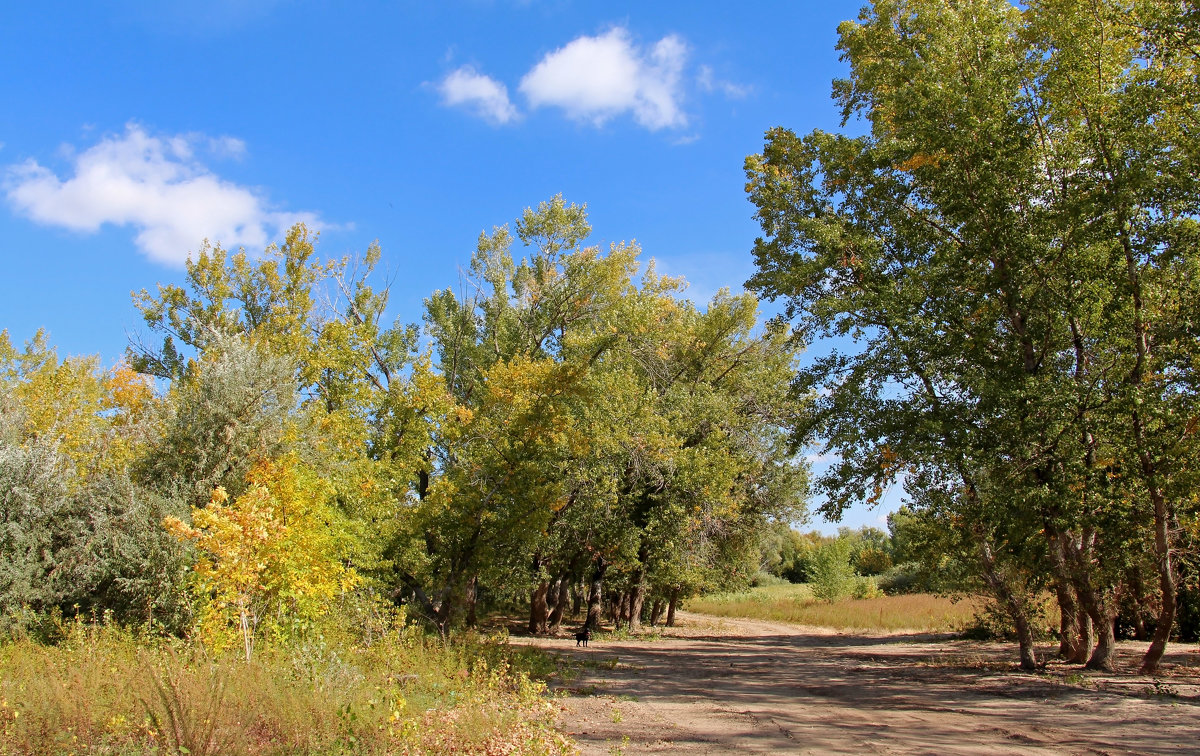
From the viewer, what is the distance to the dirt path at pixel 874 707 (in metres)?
7.52

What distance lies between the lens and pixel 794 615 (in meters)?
39.2

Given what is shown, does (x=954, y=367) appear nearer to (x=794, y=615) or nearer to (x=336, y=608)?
(x=336, y=608)

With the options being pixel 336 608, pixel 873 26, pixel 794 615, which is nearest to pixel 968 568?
pixel 873 26

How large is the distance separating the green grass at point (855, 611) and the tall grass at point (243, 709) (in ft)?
67.6

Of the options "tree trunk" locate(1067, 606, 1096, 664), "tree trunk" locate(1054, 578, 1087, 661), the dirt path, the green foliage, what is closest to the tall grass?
the dirt path

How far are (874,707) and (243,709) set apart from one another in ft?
27.1

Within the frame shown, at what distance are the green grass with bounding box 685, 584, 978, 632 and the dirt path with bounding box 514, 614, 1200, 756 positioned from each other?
10697 millimetres

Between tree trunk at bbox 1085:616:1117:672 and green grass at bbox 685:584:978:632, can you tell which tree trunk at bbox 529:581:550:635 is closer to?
green grass at bbox 685:584:978:632

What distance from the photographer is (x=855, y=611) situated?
36344mm

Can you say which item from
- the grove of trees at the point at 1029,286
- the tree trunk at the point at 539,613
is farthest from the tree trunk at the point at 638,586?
the grove of trees at the point at 1029,286

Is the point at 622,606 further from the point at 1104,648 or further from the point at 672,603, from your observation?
the point at 1104,648

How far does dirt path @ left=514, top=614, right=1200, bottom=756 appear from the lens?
7.52m

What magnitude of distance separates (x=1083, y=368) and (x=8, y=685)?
15609 mm

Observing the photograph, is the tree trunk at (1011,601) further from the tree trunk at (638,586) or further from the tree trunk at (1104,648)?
the tree trunk at (638,586)
